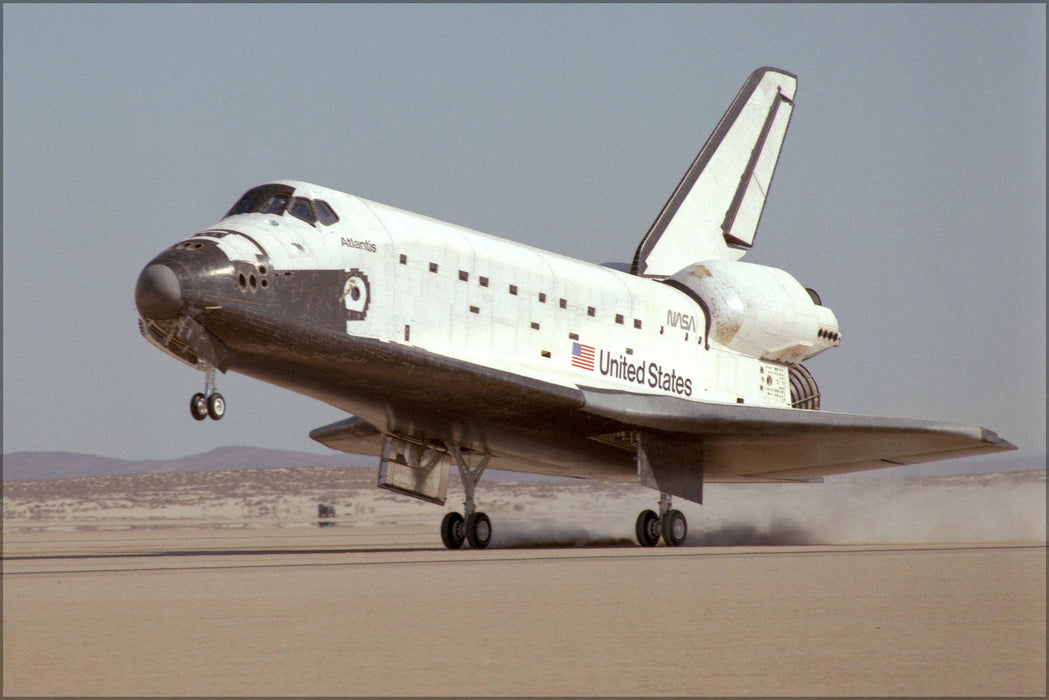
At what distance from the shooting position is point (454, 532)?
1650 centimetres

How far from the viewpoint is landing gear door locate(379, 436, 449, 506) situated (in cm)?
1612

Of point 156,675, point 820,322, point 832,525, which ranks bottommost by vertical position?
point 156,675

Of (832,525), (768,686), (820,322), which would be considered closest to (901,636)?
(768,686)

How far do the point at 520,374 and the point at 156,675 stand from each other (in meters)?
10.1

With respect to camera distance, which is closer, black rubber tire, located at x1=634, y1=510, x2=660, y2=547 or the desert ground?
the desert ground

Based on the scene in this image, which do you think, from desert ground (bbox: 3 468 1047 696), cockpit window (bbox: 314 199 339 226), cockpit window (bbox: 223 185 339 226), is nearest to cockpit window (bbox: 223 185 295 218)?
cockpit window (bbox: 223 185 339 226)

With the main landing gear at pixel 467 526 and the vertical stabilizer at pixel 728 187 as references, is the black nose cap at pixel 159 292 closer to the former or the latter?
the main landing gear at pixel 467 526

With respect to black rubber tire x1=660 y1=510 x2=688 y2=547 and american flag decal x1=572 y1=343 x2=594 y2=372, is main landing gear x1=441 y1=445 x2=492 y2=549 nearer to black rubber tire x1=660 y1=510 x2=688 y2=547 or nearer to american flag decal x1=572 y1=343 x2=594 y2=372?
american flag decal x1=572 y1=343 x2=594 y2=372

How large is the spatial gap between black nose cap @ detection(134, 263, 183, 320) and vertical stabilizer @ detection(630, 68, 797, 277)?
8656mm

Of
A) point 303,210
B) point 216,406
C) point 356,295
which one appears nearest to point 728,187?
point 356,295

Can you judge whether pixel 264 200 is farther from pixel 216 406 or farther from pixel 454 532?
pixel 454 532

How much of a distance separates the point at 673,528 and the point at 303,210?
682 centimetres

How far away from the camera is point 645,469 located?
16.8 metres

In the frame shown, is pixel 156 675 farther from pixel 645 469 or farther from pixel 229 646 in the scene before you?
pixel 645 469
